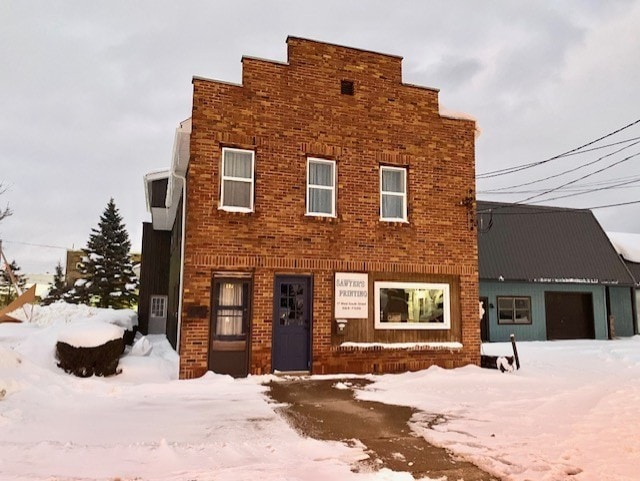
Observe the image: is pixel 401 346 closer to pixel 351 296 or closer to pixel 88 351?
pixel 351 296

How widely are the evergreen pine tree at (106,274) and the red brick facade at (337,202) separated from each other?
23757 millimetres

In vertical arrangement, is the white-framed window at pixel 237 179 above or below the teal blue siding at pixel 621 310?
above

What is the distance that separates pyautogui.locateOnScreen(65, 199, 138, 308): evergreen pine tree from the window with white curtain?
2347 centimetres

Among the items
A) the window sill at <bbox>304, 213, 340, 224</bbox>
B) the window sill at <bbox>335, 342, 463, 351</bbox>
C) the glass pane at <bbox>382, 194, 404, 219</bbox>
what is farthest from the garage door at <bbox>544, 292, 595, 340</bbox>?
the window sill at <bbox>304, 213, 340, 224</bbox>

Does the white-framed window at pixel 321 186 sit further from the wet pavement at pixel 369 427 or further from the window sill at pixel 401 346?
the wet pavement at pixel 369 427

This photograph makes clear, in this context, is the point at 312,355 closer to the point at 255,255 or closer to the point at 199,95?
the point at 255,255

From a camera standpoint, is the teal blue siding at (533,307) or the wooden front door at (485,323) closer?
the wooden front door at (485,323)

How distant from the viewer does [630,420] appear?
7227 mm

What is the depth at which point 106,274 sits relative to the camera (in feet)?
104

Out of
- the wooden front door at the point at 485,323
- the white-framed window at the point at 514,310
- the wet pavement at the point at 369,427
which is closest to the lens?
the wet pavement at the point at 369,427

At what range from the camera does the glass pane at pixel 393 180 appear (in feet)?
41.4

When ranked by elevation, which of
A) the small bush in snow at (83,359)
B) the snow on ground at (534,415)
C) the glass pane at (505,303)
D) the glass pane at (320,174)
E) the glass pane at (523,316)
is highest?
the glass pane at (320,174)

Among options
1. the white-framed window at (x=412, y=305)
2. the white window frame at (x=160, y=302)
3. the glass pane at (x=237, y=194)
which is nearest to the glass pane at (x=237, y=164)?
the glass pane at (x=237, y=194)

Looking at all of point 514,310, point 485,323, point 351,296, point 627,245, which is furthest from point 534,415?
point 627,245
